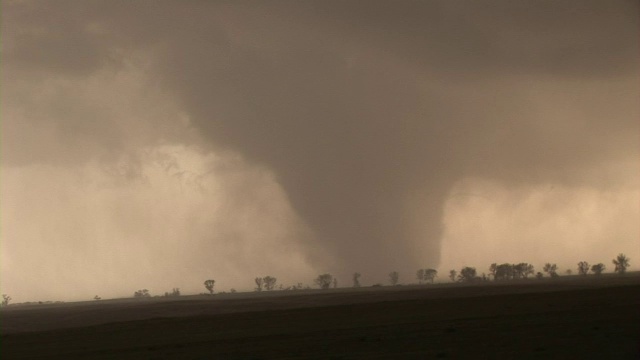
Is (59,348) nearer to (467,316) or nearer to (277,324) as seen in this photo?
(277,324)

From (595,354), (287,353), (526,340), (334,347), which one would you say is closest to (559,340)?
(526,340)

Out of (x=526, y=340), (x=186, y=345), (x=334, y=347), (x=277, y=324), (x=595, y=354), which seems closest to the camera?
(x=595, y=354)

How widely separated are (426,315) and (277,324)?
18708 mm

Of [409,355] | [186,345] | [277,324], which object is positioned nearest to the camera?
[409,355]

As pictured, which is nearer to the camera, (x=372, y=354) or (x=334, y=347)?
(x=372, y=354)

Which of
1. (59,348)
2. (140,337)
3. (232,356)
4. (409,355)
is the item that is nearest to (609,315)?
(409,355)

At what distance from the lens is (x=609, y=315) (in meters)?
63.2

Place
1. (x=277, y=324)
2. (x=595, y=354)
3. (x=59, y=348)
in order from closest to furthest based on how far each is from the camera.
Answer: (x=595, y=354)
(x=59, y=348)
(x=277, y=324)

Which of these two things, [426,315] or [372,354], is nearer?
[372,354]

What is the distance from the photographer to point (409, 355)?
1807 inches

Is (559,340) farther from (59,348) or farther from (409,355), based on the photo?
(59,348)

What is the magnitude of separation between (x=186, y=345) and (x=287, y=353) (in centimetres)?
A: 1491

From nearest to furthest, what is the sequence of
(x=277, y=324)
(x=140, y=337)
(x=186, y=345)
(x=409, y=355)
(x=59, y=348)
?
(x=409, y=355), (x=186, y=345), (x=59, y=348), (x=140, y=337), (x=277, y=324)

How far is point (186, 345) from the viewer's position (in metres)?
61.2
